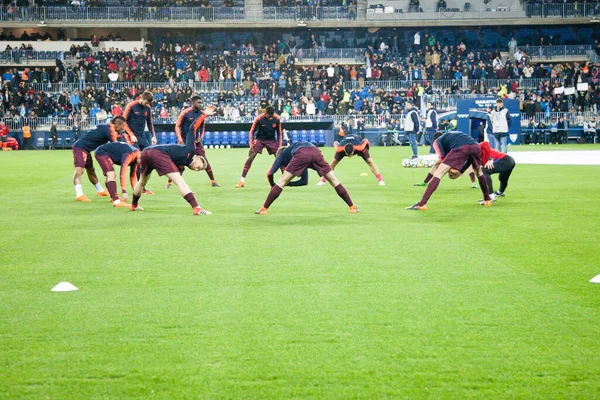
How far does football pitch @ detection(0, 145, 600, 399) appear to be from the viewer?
5.09 metres

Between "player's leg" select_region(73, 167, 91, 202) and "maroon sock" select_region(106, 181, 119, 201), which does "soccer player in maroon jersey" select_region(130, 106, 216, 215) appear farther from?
"player's leg" select_region(73, 167, 91, 202)

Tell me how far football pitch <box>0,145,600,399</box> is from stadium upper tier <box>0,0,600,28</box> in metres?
46.1

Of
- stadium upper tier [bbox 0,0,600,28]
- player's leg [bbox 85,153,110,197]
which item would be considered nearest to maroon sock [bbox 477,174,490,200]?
player's leg [bbox 85,153,110,197]

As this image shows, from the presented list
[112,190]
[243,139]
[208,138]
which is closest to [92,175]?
[112,190]

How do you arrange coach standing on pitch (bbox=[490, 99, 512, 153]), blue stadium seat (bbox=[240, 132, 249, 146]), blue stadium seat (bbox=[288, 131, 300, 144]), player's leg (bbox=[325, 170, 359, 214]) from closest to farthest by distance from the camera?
player's leg (bbox=[325, 170, 359, 214]) < coach standing on pitch (bbox=[490, 99, 512, 153]) < blue stadium seat (bbox=[288, 131, 300, 144]) < blue stadium seat (bbox=[240, 132, 249, 146])

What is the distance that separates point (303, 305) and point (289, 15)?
53.8m

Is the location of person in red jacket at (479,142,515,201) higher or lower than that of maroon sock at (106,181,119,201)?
higher

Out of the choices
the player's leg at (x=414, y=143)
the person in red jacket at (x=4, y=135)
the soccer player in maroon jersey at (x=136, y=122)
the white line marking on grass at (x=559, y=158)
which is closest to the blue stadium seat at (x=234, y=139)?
the person in red jacket at (x=4, y=135)

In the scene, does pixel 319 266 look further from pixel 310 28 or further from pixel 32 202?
pixel 310 28

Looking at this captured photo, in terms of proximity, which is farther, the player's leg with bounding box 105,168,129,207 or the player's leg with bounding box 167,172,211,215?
the player's leg with bounding box 105,168,129,207

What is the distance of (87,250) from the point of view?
10.2 m

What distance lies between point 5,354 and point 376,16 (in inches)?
2177

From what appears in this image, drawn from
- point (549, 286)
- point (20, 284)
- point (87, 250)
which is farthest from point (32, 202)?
point (549, 286)

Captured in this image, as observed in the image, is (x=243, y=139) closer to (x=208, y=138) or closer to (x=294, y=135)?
(x=208, y=138)
